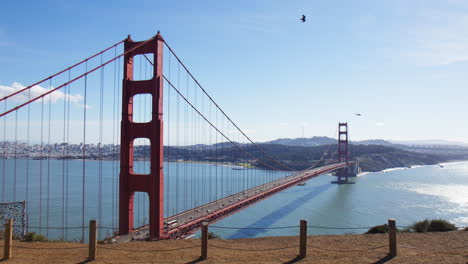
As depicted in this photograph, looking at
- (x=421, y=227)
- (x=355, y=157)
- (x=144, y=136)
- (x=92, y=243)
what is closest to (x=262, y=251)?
(x=92, y=243)

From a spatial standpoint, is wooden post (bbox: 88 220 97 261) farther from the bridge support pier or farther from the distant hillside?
the distant hillside

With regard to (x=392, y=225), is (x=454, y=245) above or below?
below

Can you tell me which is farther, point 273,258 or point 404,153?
point 404,153

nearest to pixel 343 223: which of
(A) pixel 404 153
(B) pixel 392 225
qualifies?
(B) pixel 392 225

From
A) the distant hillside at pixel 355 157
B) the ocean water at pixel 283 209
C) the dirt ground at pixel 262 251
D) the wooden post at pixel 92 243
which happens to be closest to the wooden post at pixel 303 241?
the dirt ground at pixel 262 251

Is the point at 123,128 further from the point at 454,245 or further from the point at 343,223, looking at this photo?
the point at 343,223

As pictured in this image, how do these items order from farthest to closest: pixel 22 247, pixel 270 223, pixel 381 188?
pixel 381 188
pixel 270 223
pixel 22 247

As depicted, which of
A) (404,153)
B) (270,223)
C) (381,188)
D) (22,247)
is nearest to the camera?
(22,247)
